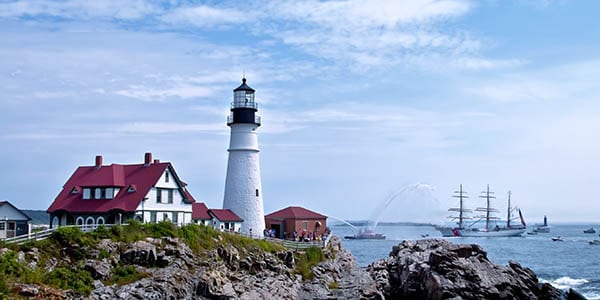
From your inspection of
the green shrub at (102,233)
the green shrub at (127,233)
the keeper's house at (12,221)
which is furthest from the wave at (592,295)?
Answer: the keeper's house at (12,221)

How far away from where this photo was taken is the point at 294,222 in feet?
172

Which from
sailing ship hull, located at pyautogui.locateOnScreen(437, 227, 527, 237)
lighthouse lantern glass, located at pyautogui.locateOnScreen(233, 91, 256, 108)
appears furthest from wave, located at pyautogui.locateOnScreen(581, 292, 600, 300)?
sailing ship hull, located at pyautogui.locateOnScreen(437, 227, 527, 237)

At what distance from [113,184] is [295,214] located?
15437mm

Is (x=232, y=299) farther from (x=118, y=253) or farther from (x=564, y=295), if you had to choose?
(x=564, y=295)

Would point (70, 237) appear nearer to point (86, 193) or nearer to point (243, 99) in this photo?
point (86, 193)

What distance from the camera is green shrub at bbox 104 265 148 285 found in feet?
103

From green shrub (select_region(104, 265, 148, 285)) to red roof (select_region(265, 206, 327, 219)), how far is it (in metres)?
21.2

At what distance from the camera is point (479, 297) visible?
105 feet

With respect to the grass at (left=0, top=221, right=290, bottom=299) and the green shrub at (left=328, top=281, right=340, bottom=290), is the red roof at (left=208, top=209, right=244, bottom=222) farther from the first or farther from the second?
the green shrub at (left=328, top=281, right=340, bottom=290)

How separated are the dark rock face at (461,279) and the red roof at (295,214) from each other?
14994 mm

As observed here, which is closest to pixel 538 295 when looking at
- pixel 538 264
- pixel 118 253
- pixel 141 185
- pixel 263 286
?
pixel 263 286

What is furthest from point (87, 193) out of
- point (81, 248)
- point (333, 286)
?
point (333, 286)

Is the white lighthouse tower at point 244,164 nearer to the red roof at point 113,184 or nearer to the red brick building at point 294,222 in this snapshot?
the red brick building at point 294,222

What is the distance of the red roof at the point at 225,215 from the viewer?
47938mm
